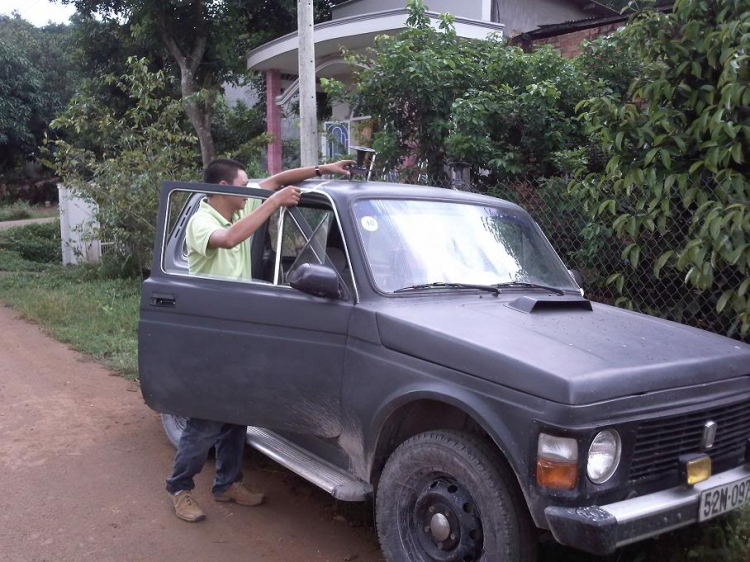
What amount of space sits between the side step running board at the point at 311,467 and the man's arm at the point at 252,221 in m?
1.19

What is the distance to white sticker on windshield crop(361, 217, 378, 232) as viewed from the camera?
387 centimetres

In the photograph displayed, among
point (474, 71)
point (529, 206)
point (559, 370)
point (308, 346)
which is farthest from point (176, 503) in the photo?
point (474, 71)

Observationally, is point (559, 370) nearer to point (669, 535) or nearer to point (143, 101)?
point (669, 535)

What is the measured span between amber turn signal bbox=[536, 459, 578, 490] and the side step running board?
1078 millimetres

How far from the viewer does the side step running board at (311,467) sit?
3605mm

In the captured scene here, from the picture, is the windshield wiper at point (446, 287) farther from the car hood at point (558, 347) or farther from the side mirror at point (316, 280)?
the side mirror at point (316, 280)

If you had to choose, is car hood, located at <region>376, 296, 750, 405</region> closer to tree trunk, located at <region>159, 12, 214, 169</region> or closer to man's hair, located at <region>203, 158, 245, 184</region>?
man's hair, located at <region>203, 158, 245, 184</region>

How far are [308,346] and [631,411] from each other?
163 centimetres

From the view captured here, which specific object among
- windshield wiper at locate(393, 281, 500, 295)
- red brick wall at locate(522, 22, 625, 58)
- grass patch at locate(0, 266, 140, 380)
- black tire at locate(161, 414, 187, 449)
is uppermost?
red brick wall at locate(522, 22, 625, 58)

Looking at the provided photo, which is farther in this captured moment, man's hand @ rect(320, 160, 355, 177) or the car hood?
man's hand @ rect(320, 160, 355, 177)

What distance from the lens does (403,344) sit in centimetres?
335

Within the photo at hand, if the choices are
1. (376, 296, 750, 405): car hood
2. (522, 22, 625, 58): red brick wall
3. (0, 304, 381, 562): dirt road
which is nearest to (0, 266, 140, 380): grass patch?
(0, 304, 381, 562): dirt road

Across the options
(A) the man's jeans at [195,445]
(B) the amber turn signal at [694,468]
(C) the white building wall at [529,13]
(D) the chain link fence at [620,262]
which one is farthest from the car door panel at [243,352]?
(C) the white building wall at [529,13]

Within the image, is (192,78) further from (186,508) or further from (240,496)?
(186,508)
